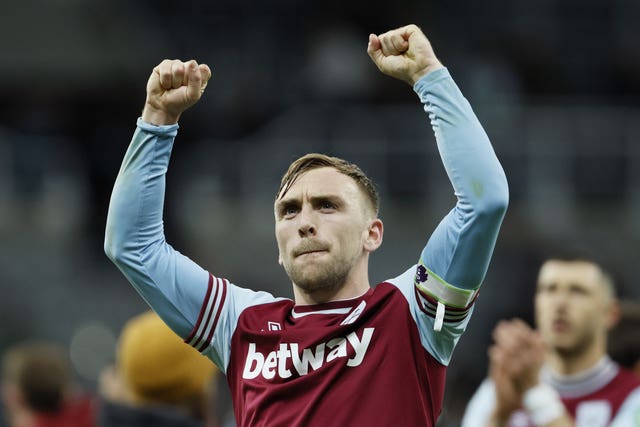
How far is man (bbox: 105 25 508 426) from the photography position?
3.74 m

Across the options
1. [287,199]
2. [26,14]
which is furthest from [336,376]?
[26,14]

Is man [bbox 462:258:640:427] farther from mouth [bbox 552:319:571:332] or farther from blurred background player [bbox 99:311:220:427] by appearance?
blurred background player [bbox 99:311:220:427]

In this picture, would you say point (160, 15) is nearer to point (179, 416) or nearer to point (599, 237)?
Answer: point (599, 237)

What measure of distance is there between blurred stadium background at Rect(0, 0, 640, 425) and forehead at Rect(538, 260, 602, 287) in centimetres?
504

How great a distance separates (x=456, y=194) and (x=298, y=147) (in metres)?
9.62

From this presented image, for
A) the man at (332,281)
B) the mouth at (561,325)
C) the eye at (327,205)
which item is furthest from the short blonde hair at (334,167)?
the mouth at (561,325)

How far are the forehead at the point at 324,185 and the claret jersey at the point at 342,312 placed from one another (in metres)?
0.34

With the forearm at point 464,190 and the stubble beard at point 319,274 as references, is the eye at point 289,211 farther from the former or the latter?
the forearm at point 464,190

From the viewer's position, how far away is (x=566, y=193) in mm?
Answer: 13781

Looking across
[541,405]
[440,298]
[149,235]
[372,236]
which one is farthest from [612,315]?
[149,235]

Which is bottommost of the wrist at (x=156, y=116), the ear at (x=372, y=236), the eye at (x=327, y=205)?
the ear at (x=372, y=236)

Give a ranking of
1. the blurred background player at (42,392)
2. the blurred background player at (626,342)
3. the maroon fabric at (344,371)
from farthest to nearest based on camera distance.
→ the blurred background player at (42,392), the blurred background player at (626,342), the maroon fabric at (344,371)

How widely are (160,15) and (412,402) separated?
43.6ft

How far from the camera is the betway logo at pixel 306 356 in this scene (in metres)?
3.86
